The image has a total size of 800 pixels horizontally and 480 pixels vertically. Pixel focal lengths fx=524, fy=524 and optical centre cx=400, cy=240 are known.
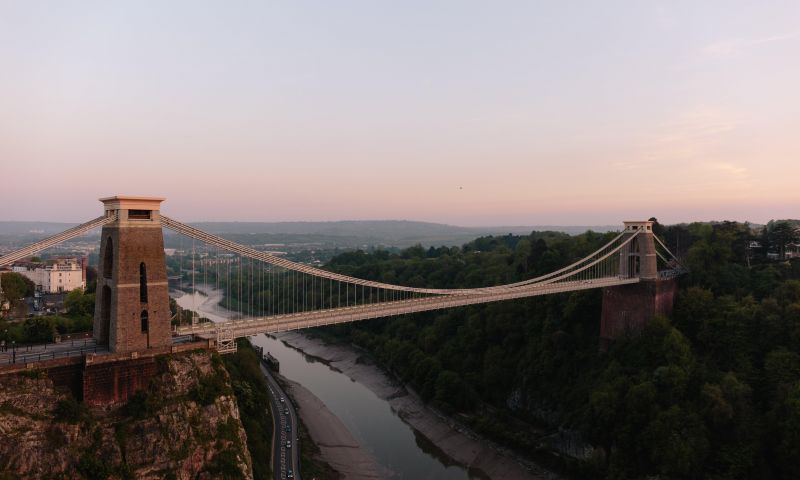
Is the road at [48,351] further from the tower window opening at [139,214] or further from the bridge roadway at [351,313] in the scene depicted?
the tower window opening at [139,214]

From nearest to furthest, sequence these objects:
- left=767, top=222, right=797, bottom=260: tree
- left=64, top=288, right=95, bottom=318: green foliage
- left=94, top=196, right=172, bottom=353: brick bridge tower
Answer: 1. left=94, top=196, right=172, bottom=353: brick bridge tower
2. left=64, top=288, right=95, bottom=318: green foliage
3. left=767, top=222, right=797, bottom=260: tree

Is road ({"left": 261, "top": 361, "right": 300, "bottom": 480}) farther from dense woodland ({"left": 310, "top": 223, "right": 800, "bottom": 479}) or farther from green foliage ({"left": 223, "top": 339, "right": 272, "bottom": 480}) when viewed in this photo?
dense woodland ({"left": 310, "top": 223, "right": 800, "bottom": 479})

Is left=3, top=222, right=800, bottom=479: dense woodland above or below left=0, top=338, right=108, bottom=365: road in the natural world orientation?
below

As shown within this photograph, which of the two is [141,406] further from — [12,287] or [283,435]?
[12,287]

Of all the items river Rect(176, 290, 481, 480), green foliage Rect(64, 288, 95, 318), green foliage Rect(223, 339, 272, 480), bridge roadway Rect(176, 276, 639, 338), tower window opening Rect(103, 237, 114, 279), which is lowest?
river Rect(176, 290, 481, 480)

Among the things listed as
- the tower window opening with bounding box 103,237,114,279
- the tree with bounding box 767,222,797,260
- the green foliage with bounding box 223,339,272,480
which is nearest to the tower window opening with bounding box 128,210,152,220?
the tower window opening with bounding box 103,237,114,279

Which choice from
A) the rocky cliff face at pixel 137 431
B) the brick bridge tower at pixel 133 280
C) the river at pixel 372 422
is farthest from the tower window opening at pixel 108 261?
the river at pixel 372 422
